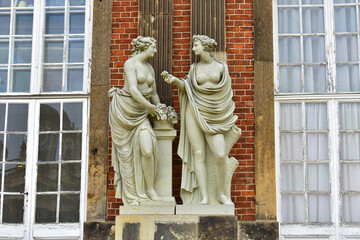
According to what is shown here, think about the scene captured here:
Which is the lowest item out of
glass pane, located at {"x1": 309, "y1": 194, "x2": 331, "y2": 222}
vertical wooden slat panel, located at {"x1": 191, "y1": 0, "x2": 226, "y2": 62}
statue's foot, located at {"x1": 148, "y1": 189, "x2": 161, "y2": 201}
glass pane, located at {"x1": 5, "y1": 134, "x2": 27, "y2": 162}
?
glass pane, located at {"x1": 309, "y1": 194, "x2": 331, "y2": 222}

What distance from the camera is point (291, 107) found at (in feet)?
30.5

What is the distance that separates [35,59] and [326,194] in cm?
421

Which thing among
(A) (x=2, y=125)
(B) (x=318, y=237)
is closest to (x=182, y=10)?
(A) (x=2, y=125)

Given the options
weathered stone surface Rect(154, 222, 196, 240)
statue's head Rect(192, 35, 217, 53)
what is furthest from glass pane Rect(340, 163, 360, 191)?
statue's head Rect(192, 35, 217, 53)

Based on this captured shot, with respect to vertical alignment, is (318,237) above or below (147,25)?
below

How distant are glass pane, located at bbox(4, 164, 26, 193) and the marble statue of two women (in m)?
1.41

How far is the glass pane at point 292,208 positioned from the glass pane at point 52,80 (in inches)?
130

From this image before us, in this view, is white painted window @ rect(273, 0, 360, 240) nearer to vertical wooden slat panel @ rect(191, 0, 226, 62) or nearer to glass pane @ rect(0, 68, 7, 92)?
vertical wooden slat panel @ rect(191, 0, 226, 62)

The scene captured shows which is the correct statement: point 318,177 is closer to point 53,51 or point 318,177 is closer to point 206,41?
point 206,41

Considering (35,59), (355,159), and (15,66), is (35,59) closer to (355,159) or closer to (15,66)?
(15,66)

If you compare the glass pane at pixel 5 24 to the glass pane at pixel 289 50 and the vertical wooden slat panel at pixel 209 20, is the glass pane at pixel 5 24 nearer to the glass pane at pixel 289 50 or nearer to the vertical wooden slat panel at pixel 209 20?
the vertical wooden slat panel at pixel 209 20

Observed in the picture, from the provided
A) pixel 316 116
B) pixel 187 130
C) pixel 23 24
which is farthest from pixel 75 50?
pixel 316 116

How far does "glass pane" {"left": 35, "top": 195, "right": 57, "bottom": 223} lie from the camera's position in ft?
29.7

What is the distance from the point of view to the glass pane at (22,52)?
9583mm
